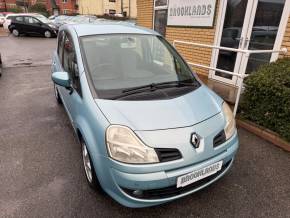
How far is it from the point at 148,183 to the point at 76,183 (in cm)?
111

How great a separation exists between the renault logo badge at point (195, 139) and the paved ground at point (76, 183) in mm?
733

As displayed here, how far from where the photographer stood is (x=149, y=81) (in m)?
2.57

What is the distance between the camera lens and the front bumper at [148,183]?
1.79 meters

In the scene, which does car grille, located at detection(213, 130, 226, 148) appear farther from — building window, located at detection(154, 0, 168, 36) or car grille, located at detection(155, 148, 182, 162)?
building window, located at detection(154, 0, 168, 36)

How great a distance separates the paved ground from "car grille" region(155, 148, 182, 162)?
0.68 metres

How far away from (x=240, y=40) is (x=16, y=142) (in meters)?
4.40

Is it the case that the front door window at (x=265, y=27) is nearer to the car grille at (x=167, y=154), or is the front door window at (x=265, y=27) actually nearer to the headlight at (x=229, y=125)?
the headlight at (x=229, y=125)

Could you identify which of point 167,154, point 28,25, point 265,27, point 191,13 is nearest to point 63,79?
point 167,154

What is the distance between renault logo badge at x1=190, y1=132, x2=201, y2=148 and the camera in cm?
189

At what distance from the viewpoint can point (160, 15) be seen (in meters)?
7.12

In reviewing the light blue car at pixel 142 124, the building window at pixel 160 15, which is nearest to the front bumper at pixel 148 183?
the light blue car at pixel 142 124

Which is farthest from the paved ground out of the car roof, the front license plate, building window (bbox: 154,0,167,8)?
building window (bbox: 154,0,167,8)

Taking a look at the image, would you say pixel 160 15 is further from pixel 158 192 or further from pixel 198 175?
pixel 158 192

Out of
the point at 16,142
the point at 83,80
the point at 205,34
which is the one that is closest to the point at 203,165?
the point at 83,80
